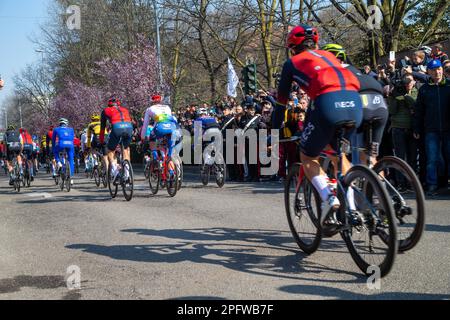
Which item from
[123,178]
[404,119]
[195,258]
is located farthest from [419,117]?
[195,258]

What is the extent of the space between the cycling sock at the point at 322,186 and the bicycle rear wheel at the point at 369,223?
0.40 ft

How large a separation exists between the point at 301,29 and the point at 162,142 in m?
7.54

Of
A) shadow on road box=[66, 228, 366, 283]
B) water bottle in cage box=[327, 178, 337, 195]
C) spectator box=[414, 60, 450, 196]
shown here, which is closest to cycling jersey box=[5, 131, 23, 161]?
shadow on road box=[66, 228, 366, 283]

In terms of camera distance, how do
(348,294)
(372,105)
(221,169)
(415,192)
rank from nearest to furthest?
(348,294), (415,192), (372,105), (221,169)

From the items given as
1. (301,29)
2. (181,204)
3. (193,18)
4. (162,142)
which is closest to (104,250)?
(301,29)

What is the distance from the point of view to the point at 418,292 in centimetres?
435

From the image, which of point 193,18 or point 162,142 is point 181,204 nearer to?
point 162,142

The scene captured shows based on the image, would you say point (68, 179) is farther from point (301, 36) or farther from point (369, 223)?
point (369, 223)

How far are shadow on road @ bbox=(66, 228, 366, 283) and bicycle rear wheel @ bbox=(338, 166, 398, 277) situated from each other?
0.23m

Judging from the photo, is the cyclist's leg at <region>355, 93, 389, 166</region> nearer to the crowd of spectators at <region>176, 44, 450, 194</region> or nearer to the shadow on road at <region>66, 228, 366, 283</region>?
the shadow on road at <region>66, 228, 366, 283</region>

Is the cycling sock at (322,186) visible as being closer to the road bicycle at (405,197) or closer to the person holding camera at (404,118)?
the road bicycle at (405,197)

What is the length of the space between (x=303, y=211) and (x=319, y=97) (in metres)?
1.49

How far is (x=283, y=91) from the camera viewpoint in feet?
17.5

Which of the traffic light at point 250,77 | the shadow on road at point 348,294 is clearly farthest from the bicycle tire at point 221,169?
the shadow on road at point 348,294
